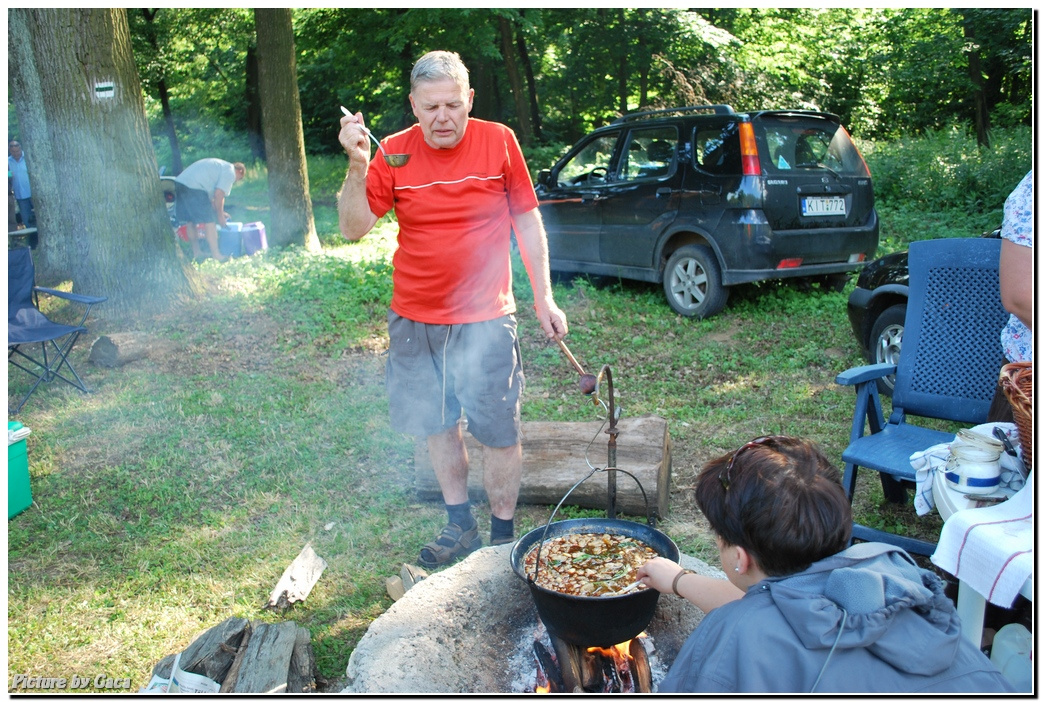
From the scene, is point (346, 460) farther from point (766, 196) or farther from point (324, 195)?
point (324, 195)

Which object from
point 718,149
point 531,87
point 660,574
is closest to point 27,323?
point 660,574

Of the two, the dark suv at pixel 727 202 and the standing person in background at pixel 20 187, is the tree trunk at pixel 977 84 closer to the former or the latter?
the dark suv at pixel 727 202

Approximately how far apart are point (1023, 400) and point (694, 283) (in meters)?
5.38

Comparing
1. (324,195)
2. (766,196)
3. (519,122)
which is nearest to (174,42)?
(324,195)

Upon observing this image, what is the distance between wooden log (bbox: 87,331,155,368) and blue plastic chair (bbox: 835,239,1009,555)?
5.44 meters

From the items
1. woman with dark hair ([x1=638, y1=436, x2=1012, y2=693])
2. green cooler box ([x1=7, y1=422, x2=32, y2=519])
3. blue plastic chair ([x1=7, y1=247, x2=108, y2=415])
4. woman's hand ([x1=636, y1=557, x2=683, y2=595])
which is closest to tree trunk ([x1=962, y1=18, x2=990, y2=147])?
blue plastic chair ([x1=7, y1=247, x2=108, y2=415])

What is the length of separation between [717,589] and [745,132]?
561cm

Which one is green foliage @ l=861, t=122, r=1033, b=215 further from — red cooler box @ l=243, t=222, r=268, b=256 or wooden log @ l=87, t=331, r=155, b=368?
wooden log @ l=87, t=331, r=155, b=368

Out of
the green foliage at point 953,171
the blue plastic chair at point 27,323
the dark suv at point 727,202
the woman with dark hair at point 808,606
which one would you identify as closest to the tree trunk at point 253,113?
the green foliage at point 953,171

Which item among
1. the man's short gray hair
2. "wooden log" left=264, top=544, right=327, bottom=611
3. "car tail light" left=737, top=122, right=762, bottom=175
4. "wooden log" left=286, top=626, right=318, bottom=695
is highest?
the man's short gray hair

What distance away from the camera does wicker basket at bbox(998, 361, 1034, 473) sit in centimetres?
213

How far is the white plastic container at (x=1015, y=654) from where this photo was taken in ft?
7.20

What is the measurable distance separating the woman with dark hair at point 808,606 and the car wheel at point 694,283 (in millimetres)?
5537

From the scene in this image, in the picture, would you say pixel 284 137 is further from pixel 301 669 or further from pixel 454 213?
pixel 301 669
